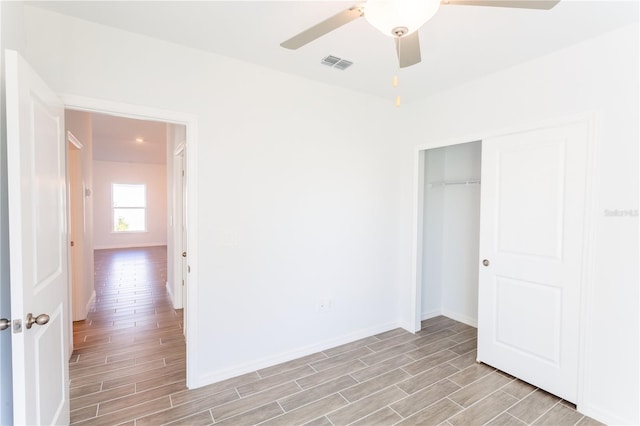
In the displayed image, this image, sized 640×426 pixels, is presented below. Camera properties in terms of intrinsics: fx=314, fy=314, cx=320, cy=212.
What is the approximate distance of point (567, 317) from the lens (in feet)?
7.81

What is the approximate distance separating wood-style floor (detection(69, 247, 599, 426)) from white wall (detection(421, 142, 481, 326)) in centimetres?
48

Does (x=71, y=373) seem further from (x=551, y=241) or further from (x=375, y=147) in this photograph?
(x=551, y=241)

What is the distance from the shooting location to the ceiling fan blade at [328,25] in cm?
137

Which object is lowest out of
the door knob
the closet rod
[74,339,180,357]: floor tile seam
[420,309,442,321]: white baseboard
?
[74,339,180,357]: floor tile seam

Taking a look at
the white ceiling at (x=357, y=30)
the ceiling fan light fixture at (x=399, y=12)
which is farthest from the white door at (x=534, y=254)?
the ceiling fan light fixture at (x=399, y=12)

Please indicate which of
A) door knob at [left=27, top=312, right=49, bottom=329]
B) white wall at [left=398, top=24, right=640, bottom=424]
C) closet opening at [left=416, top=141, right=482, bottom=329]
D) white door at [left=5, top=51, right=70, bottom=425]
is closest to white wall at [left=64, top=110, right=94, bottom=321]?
white door at [left=5, top=51, right=70, bottom=425]

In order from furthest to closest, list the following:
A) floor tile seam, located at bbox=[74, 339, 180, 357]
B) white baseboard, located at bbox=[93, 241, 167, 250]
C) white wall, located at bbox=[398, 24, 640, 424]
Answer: white baseboard, located at bbox=[93, 241, 167, 250], floor tile seam, located at bbox=[74, 339, 180, 357], white wall, located at bbox=[398, 24, 640, 424]

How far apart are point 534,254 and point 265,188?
91.6 inches

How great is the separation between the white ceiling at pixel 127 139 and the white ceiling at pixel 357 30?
7.70ft

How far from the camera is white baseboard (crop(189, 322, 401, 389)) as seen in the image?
2588 millimetres

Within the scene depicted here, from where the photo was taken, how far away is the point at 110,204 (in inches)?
374

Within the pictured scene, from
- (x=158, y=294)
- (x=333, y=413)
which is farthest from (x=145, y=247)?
(x=333, y=413)

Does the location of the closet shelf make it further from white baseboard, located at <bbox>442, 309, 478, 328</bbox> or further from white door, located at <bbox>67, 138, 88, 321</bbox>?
white door, located at <bbox>67, 138, 88, 321</bbox>

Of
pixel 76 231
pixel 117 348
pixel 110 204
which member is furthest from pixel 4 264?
pixel 110 204
